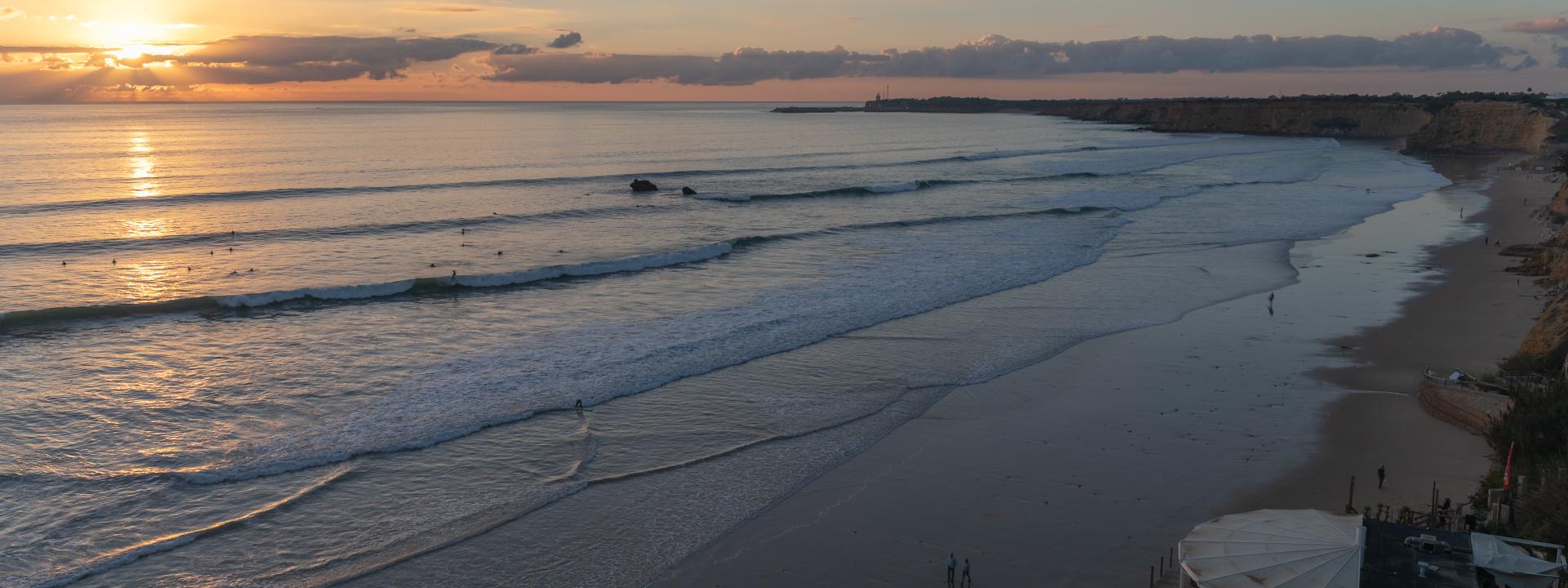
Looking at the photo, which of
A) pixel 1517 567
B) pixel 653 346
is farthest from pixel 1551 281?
pixel 653 346

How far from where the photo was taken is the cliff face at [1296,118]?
14425 centimetres

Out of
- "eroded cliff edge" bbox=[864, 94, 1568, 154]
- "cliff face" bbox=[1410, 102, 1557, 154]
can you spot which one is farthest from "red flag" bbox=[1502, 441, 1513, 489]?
"cliff face" bbox=[1410, 102, 1557, 154]

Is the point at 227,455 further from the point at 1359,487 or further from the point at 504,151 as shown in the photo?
the point at 504,151

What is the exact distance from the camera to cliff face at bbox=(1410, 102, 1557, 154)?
10056 cm

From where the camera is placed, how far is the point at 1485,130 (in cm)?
10462

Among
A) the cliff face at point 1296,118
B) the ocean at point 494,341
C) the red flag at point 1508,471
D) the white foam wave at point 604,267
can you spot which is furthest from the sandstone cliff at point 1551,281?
the cliff face at point 1296,118

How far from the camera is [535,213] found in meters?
51.0

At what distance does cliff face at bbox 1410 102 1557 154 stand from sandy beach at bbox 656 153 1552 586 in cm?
8693

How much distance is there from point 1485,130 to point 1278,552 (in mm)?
113988

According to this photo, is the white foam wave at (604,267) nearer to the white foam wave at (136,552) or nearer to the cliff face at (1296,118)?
the white foam wave at (136,552)

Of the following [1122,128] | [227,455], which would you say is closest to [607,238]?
[227,455]

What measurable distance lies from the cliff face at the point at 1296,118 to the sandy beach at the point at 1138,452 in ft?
422

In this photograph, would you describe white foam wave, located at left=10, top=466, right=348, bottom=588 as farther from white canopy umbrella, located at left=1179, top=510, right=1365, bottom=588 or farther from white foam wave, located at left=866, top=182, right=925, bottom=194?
white foam wave, located at left=866, top=182, right=925, bottom=194

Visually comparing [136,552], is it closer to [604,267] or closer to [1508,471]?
[1508,471]
